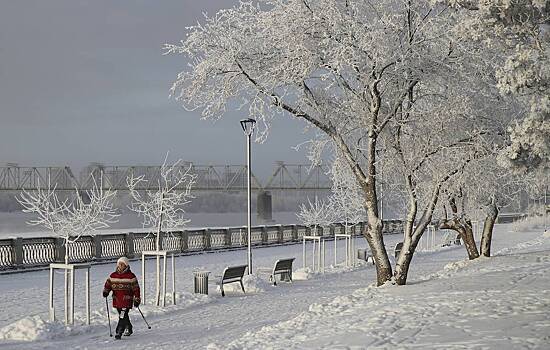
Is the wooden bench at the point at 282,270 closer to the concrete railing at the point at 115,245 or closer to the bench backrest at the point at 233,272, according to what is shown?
the bench backrest at the point at 233,272

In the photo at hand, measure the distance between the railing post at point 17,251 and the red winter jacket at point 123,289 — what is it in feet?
56.0

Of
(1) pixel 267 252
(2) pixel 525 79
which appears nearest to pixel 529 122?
(2) pixel 525 79

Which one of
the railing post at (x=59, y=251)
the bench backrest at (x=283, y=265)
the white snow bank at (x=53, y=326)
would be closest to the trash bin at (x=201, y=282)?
the white snow bank at (x=53, y=326)

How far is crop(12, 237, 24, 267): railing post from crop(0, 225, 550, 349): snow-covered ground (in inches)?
208

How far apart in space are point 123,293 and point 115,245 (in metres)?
21.8

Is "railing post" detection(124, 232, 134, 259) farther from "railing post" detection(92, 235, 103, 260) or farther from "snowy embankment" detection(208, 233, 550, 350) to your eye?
"snowy embankment" detection(208, 233, 550, 350)

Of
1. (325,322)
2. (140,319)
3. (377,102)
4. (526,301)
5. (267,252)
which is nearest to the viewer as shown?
(325,322)

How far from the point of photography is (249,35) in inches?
781

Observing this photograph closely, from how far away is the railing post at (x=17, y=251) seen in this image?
30188 mm

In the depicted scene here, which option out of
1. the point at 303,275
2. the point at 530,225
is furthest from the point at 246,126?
the point at 530,225

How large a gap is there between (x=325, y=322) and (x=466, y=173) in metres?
8.16

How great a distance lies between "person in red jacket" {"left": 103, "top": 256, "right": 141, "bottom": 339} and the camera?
47.3ft

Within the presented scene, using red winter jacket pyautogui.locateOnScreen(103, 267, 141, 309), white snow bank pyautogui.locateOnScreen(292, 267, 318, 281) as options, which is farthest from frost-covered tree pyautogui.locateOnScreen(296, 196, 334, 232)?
red winter jacket pyautogui.locateOnScreen(103, 267, 141, 309)

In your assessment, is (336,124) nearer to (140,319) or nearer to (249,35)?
(249,35)
